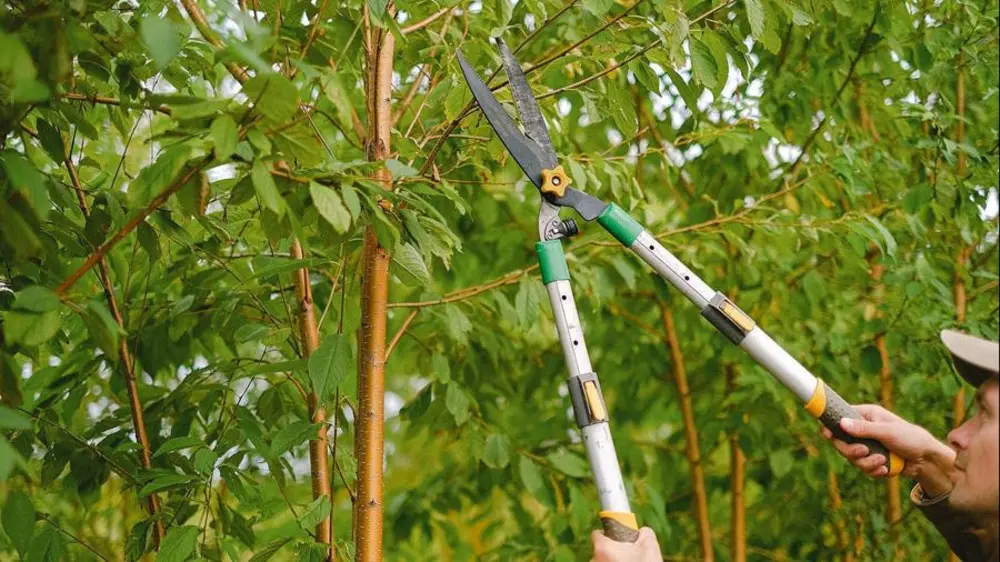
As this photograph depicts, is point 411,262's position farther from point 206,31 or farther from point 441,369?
point 441,369

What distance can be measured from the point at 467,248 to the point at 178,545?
163cm

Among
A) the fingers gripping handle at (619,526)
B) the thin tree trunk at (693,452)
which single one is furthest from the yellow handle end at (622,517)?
the thin tree trunk at (693,452)

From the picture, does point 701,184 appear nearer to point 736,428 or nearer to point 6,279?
point 736,428

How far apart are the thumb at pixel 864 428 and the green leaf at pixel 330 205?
912 mm

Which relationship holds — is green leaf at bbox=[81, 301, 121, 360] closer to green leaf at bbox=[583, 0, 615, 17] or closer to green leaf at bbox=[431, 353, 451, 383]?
green leaf at bbox=[583, 0, 615, 17]

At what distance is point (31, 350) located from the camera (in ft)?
5.43

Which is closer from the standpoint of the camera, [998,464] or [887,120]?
[998,464]

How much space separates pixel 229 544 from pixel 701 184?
1.80 metres

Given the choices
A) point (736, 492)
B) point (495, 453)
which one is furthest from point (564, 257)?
point (736, 492)

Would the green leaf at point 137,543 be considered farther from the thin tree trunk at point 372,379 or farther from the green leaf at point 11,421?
the green leaf at point 11,421

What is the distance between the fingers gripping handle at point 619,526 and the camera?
1431 millimetres

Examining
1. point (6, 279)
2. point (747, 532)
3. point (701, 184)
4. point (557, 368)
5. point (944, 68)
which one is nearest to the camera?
point (6, 279)

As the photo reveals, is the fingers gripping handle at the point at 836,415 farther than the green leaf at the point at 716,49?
No

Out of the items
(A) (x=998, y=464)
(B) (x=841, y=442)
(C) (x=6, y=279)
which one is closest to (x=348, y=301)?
(C) (x=6, y=279)
